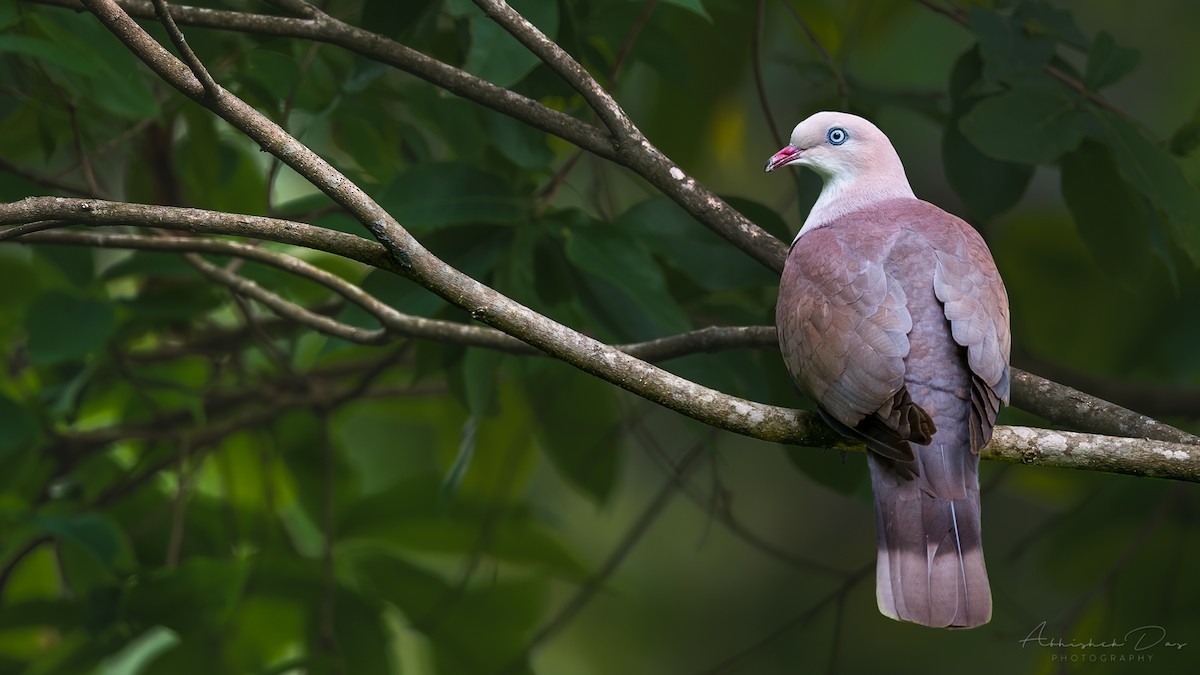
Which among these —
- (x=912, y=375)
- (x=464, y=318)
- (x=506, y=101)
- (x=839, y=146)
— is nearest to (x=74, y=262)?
(x=464, y=318)

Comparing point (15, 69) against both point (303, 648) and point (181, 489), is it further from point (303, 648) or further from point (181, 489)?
point (303, 648)

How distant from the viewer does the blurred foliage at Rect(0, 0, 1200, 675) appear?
2.62 m

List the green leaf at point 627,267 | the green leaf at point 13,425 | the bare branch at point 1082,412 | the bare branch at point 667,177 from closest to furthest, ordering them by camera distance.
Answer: the bare branch at point 1082,412, the bare branch at point 667,177, the green leaf at point 627,267, the green leaf at point 13,425

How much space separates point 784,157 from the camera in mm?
2840

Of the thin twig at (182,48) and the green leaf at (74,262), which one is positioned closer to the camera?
the thin twig at (182,48)

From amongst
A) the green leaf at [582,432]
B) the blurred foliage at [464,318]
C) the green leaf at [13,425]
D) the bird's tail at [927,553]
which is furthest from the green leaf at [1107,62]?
the green leaf at [13,425]

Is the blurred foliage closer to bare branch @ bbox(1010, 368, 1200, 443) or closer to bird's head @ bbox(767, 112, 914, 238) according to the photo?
bird's head @ bbox(767, 112, 914, 238)

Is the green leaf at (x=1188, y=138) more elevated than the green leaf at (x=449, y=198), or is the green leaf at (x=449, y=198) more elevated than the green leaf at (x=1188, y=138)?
the green leaf at (x=1188, y=138)

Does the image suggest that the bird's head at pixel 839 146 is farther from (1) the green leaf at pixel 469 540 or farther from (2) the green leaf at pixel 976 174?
(1) the green leaf at pixel 469 540

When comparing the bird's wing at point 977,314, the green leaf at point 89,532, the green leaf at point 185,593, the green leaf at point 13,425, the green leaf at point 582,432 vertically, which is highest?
the bird's wing at point 977,314

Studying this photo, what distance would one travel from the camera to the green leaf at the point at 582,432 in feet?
10.8

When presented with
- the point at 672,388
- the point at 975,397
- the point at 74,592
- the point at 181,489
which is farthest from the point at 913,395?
the point at 74,592

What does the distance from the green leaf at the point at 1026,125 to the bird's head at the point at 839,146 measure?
1.09 ft
